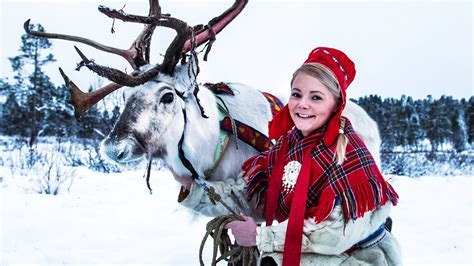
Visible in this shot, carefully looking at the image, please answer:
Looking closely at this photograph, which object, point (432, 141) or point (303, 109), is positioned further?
point (432, 141)

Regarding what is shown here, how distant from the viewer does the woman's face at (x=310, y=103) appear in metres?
2.08

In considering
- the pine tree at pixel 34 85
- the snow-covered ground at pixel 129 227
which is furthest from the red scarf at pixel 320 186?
the pine tree at pixel 34 85

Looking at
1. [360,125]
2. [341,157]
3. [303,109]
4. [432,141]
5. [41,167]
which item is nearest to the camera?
[341,157]

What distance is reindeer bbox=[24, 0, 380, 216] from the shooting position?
7.68 ft

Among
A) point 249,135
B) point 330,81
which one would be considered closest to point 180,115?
point 249,135

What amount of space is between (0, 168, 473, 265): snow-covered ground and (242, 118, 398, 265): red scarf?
0.84 meters

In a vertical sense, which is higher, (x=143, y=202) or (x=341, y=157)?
(x=341, y=157)

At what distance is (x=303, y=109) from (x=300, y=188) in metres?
0.40

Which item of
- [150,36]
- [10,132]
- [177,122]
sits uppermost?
[150,36]

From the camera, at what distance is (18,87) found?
25625mm

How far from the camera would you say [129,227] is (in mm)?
5391

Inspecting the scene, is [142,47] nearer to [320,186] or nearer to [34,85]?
[320,186]

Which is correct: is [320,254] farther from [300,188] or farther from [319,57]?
A: [319,57]

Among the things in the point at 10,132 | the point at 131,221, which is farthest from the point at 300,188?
the point at 10,132
